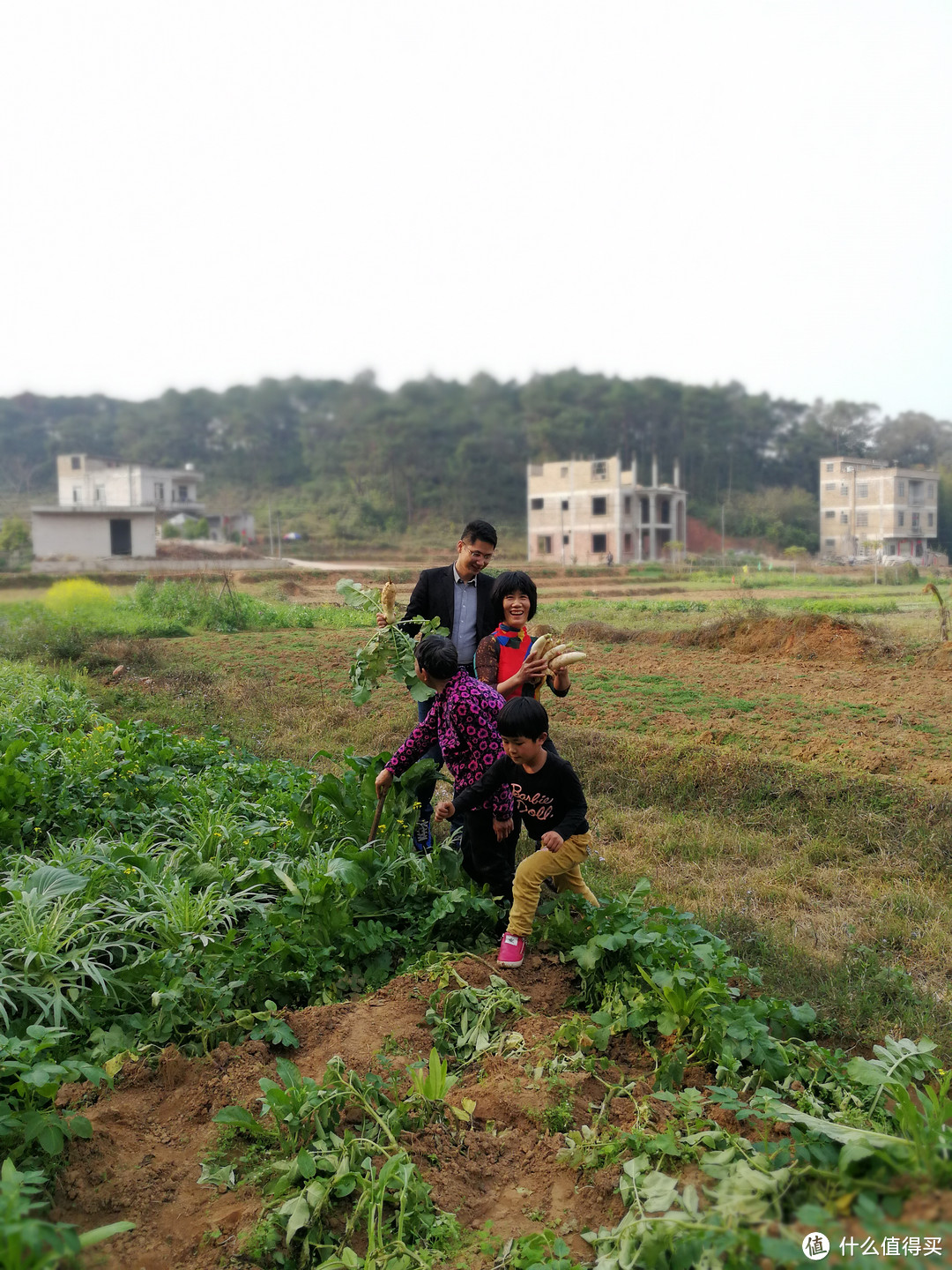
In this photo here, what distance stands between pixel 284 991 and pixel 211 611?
15655 mm

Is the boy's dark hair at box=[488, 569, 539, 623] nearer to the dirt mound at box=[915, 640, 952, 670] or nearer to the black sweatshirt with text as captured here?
the black sweatshirt with text

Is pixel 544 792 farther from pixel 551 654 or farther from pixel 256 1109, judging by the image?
pixel 256 1109

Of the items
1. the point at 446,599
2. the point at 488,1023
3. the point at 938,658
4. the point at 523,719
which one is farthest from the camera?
the point at 938,658

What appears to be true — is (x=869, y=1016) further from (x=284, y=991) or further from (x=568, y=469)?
(x=568, y=469)

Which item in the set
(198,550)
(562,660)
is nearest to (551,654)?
(562,660)

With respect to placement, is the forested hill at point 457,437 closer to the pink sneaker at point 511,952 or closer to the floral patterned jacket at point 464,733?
the floral patterned jacket at point 464,733

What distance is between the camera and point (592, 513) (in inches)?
1837

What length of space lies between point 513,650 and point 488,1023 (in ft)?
5.92

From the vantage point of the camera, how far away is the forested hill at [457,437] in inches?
2293

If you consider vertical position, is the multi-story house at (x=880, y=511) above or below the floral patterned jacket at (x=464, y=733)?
above

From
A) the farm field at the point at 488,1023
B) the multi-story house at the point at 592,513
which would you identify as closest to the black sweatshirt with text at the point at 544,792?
the farm field at the point at 488,1023

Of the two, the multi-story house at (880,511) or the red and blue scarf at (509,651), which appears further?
the multi-story house at (880,511)

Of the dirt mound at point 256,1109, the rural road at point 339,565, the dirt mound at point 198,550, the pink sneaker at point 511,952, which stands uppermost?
the dirt mound at point 198,550

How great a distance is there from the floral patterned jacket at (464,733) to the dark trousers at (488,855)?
12 cm
